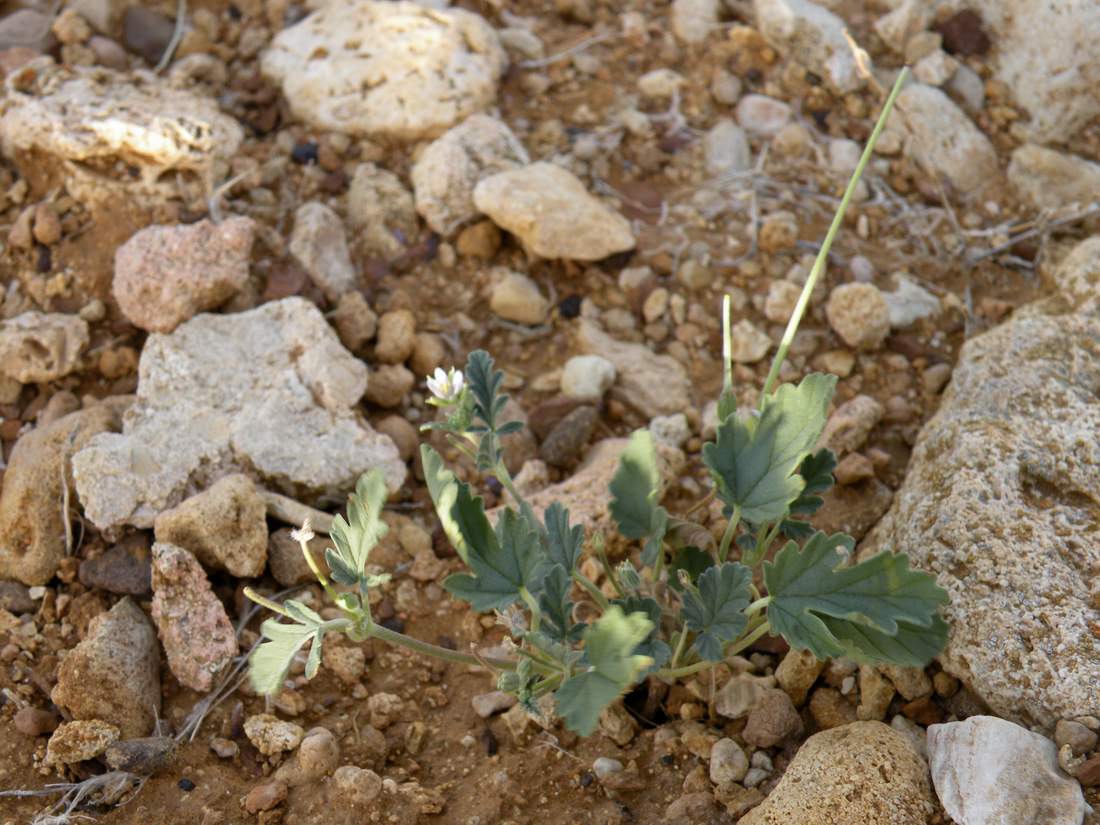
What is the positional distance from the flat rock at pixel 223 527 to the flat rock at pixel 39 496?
0.28 meters

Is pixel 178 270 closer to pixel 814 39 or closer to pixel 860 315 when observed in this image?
pixel 860 315

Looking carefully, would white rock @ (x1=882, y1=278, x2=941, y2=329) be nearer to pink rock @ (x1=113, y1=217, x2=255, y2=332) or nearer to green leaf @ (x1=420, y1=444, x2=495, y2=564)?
green leaf @ (x1=420, y1=444, x2=495, y2=564)

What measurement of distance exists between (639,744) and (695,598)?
1.55 ft

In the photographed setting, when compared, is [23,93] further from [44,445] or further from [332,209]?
[44,445]

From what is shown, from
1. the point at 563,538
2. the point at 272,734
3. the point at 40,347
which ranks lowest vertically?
the point at 272,734

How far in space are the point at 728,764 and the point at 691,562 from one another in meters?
0.44

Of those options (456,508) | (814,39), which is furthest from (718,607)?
(814,39)

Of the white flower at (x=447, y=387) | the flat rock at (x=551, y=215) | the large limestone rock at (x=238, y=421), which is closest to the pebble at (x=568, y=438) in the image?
the large limestone rock at (x=238, y=421)

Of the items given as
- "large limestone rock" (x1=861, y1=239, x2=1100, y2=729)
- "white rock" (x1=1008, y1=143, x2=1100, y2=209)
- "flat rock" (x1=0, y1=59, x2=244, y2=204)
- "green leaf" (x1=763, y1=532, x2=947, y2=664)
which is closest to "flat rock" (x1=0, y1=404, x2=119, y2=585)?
"flat rock" (x1=0, y1=59, x2=244, y2=204)

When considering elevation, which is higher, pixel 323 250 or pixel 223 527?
pixel 323 250

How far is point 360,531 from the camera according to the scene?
210 cm

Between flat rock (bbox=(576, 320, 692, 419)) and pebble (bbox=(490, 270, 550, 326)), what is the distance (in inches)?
5.8

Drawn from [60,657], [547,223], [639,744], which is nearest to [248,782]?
[60,657]

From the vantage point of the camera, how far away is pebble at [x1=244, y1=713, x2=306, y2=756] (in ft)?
8.08
